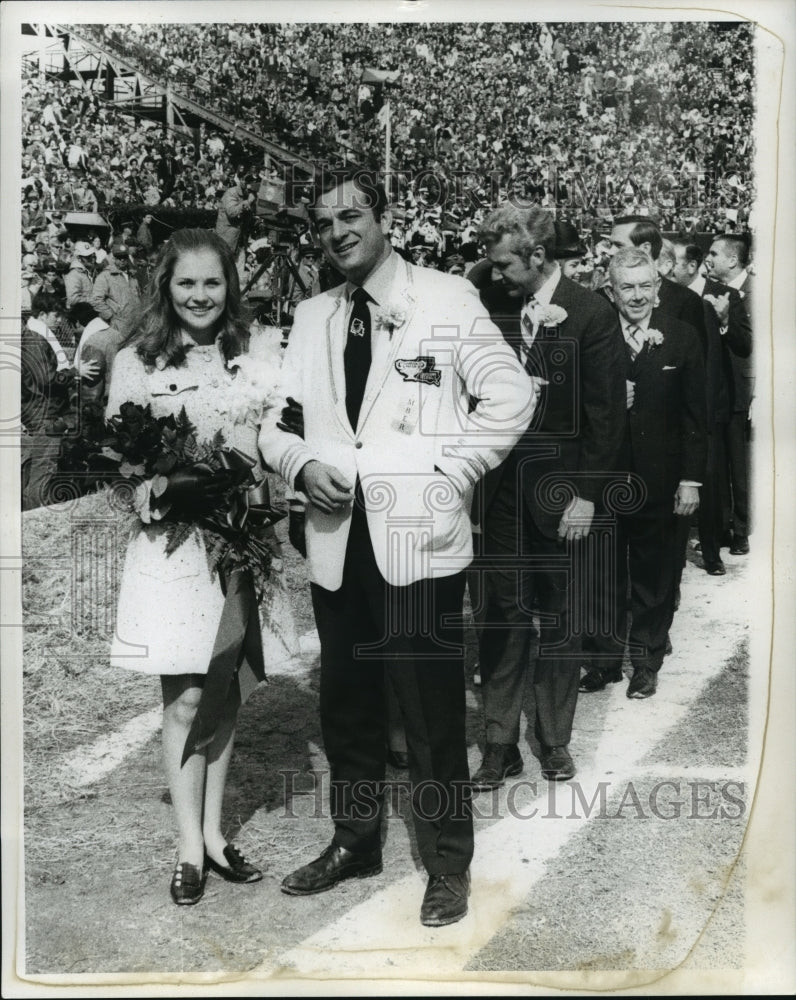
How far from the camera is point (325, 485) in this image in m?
3.33

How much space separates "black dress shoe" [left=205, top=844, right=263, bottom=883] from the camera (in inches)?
140

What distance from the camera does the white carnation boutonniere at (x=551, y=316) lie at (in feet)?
11.5

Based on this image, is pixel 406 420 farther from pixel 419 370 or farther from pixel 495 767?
pixel 495 767

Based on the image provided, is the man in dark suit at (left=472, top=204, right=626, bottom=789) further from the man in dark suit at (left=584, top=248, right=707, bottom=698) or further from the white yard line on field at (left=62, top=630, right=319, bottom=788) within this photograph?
the white yard line on field at (left=62, top=630, right=319, bottom=788)

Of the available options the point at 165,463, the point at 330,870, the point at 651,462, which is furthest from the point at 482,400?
the point at 330,870

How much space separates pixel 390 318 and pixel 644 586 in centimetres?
122

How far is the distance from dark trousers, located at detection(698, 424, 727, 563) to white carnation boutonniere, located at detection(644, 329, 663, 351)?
1.12ft

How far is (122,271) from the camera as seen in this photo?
11.6 feet

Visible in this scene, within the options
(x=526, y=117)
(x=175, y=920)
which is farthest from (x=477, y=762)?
(x=526, y=117)

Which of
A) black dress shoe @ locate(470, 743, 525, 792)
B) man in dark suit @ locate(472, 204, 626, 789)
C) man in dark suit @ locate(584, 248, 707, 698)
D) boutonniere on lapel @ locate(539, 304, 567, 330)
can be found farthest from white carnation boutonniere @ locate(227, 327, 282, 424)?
black dress shoe @ locate(470, 743, 525, 792)

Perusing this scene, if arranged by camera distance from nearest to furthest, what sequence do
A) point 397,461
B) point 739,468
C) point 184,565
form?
point 184,565
point 397,461
point 739,468

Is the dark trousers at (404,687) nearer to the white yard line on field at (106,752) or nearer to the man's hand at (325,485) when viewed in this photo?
the man's hand at (325,485)

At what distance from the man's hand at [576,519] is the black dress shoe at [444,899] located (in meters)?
1.15

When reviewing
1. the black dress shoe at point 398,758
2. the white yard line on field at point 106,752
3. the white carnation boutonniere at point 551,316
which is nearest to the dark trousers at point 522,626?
the black dress shoe at point 398,758
